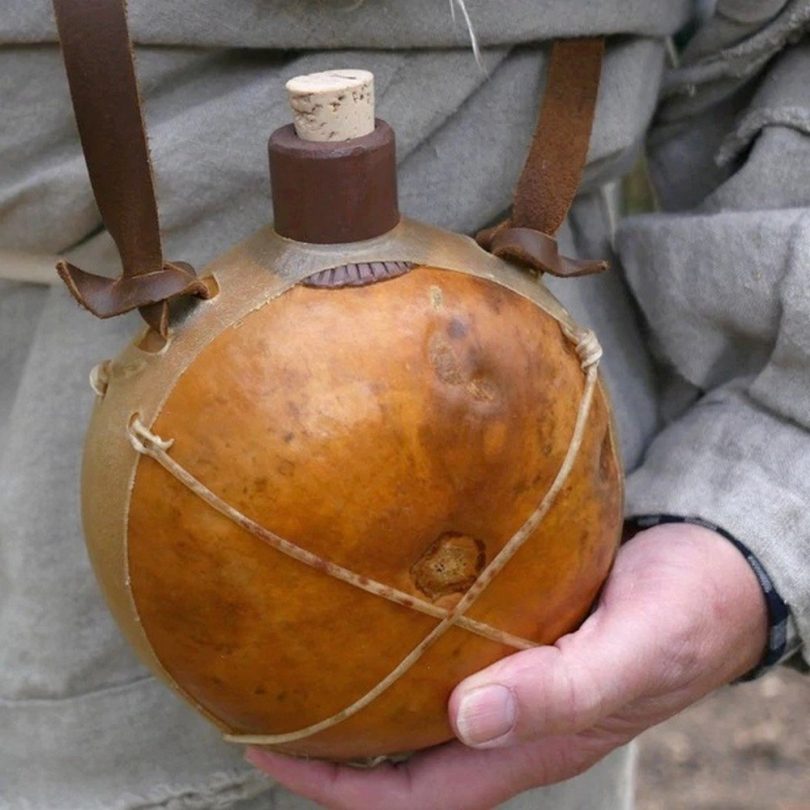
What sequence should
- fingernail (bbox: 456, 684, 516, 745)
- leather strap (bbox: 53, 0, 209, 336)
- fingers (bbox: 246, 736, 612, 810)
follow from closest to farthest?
leather strap (bbox: 53, 0, 209, 336) < fingernail (bbox: 456, 684, 516, 745) < fingers (bbox: 246, 736, 612, 810)

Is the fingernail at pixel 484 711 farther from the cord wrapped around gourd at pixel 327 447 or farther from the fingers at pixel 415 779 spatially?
the fingers at pixel 415 779

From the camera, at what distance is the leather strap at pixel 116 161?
0.80m

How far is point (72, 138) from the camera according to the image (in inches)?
39.3

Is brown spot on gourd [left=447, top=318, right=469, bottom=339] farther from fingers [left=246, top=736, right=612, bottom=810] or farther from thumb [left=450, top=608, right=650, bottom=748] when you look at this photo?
fingers [left=246, top=736, right=612, bottom=810]

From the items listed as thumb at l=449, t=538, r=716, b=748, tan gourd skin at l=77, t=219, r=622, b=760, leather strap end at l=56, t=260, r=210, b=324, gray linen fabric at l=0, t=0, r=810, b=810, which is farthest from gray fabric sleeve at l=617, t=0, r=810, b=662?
leather strap end at l=56, t=260, r=210, b=324

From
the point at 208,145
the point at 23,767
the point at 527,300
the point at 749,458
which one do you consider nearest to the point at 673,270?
the point at 749,458

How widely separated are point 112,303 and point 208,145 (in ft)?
0.62

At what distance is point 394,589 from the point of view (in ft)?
2.82

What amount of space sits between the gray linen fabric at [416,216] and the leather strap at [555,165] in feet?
0.09

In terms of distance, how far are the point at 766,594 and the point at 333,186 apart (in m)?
0.48

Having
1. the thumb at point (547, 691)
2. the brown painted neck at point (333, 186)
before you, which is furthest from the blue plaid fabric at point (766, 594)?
the brown painted neck at point (333, 186)

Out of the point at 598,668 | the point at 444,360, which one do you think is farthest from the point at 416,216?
the point at 598,668

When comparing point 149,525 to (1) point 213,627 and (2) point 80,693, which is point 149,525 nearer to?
(1) point 213,627

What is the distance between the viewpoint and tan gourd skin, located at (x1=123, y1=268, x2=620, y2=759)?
2.74 feet
